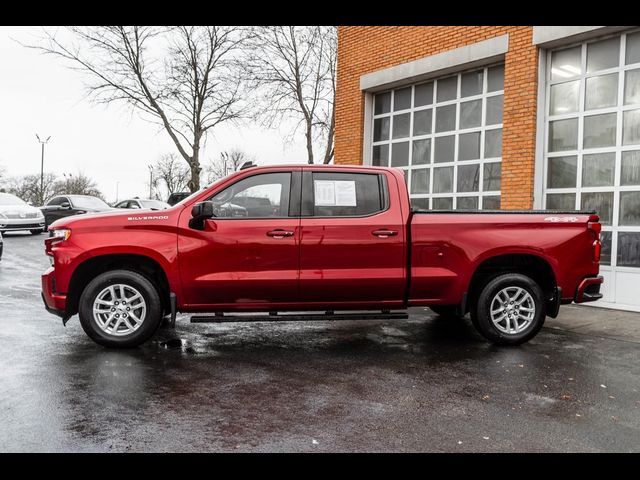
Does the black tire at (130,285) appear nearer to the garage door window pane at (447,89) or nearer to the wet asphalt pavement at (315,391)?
the wet asphalt pavement at (315,391)

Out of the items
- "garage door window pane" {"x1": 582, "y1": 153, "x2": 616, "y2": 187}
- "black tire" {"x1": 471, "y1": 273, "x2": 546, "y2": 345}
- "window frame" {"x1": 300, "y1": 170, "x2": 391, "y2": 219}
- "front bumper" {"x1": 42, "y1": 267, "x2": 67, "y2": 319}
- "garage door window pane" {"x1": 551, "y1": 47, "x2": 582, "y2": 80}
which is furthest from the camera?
"garage door window pane" {"x1": 551, "y1": 47, "x2": 582, "y2": 80}

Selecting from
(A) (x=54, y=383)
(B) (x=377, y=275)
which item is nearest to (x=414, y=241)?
(B) (x=377, y=275)

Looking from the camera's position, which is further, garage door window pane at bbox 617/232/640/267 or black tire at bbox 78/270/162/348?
garage door window pane at bbox 617/232/640/267

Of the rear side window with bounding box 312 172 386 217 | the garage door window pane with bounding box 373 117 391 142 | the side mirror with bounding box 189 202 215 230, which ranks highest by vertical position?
the garage door window pane with bounding box 373 117 391 142

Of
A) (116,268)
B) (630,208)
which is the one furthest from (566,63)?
(116,268)

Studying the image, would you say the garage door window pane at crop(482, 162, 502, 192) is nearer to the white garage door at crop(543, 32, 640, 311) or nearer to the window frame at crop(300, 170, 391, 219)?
the white garage door at crop(543, 32, 640, 311)

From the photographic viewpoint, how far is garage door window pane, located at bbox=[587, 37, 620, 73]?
30.9ft

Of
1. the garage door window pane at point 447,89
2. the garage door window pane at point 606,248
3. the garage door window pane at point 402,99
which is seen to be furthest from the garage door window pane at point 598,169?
the garage door window pane at point 402,99

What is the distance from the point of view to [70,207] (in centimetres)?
2289

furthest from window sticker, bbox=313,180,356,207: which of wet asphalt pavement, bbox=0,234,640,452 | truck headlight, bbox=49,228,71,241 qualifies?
truck headlight, bbox=49,228,71,241

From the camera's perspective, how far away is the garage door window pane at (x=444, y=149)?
11781 mm

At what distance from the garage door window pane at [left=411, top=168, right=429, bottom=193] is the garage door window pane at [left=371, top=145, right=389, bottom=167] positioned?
884 millimetres

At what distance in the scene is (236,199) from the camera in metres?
6.44
